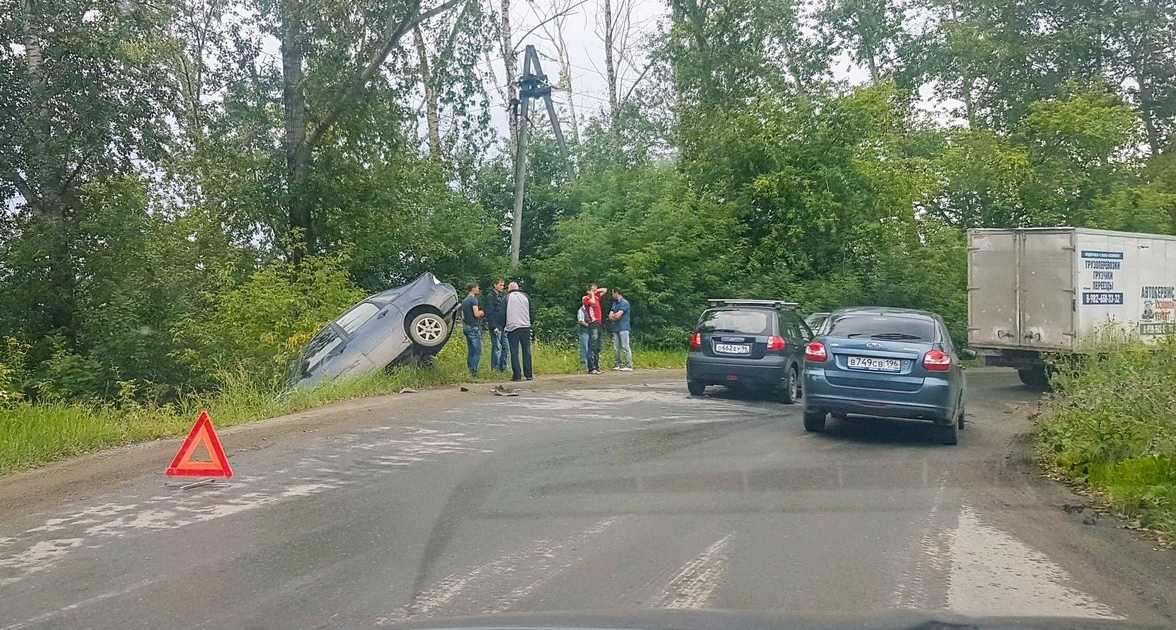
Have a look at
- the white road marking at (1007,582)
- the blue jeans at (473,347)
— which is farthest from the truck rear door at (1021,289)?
the white road marking at (1007,582)

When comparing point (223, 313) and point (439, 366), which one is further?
point (223, 313)

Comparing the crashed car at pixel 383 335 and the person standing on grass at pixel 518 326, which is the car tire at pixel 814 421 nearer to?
the person standing on grass at pixel 518 326

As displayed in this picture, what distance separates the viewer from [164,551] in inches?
247

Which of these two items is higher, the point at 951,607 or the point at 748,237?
the point at 748,237

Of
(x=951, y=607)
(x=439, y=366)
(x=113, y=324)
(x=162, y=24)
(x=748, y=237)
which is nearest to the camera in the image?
(x=951, y=607)

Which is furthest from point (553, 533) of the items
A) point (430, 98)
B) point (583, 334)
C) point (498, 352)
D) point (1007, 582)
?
point (430, 98)

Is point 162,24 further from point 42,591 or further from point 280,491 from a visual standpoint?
point 42,591

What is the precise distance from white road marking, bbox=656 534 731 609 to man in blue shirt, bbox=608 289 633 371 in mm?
13273

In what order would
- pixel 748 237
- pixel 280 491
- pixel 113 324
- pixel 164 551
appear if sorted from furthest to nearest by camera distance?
pixel 748 237
pixel 113 324
pixel 280 491
pixel 164 551

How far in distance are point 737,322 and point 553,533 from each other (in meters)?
8.86

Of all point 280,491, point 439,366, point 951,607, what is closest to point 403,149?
point 439,366

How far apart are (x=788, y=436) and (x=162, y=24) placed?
1739cm

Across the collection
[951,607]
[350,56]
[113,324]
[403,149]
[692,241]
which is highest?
[350,56]

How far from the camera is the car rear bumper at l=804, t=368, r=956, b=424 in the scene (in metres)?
10.7
